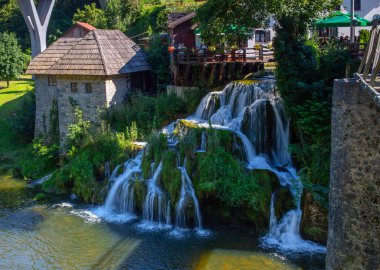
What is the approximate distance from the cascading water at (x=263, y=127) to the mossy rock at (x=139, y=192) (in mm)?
3786

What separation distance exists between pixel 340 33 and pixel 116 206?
19.0 meters

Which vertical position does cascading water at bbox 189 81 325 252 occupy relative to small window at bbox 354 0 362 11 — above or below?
below

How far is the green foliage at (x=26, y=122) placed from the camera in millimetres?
31594

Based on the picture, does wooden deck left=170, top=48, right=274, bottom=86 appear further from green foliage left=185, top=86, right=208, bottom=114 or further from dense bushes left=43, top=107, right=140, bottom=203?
dense bushes left=43, top=107, right=140, bottom=203

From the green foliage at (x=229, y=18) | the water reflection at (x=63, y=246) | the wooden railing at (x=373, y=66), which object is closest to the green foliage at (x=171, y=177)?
the water reflection at (x=63, y=246)

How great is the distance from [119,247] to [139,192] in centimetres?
337

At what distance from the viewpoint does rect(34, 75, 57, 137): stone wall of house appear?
29.4 meters

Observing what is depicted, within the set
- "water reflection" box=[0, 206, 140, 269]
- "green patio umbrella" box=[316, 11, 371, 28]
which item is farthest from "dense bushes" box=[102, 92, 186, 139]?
"green patio umbrella" box=[316, 11, 371, 28]

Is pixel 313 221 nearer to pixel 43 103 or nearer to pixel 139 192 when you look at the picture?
pixel 139 192

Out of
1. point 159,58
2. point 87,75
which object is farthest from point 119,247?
point 159,58

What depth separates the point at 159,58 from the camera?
2919cm

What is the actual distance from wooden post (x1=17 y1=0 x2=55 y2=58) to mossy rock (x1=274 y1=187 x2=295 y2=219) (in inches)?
1086

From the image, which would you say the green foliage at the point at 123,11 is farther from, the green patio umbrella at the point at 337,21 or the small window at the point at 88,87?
the green patio umbrella at the point at 337,21

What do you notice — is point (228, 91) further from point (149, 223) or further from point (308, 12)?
point (149, 223)
